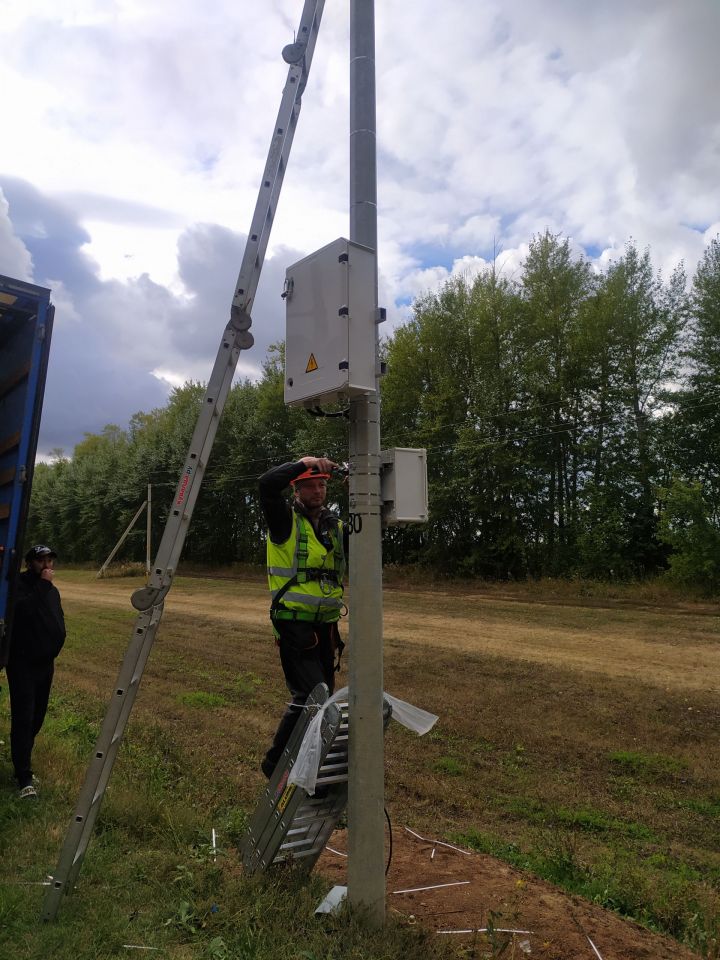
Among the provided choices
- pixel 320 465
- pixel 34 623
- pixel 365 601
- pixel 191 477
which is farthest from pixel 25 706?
pixel 365 601

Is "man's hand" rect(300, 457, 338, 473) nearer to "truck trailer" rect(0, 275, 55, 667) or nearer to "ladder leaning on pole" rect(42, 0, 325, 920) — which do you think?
"ladder leaning on pole" rect(42, 0, 325, 920)

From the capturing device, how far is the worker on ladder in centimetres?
397

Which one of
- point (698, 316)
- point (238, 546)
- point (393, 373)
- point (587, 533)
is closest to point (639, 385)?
point (698, 316)

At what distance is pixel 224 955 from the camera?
2.86 meters

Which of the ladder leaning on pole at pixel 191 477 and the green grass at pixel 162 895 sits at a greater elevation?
the ladder leaning on pole at pixel 191 477

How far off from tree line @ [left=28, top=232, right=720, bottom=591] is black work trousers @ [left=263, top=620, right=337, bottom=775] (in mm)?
16248

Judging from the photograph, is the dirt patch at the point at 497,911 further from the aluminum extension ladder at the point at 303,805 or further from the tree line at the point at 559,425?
the tree line at the point at 559,425

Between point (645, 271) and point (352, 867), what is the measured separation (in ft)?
77.0

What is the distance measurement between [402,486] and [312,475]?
67 centimetres

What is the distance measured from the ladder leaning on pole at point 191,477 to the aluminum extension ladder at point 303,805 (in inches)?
31.5

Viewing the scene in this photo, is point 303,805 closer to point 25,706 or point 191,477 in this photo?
point 191,477

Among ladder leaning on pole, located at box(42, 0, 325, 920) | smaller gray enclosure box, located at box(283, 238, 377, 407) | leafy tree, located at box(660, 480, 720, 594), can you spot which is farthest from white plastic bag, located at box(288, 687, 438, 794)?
leafy tree, located at box(660, 480, 720, 594)

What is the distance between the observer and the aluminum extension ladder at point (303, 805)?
335 centimetres

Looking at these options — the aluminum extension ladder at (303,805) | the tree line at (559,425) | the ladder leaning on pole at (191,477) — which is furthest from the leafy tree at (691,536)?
the ladder leaning on pole at (191,477)
